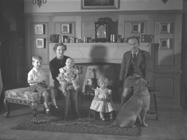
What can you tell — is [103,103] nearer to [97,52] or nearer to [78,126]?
[78,126]

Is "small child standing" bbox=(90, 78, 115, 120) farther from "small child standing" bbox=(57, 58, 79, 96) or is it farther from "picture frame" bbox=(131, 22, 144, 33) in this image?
"picture frame" bbox=(131, 22, 144, 33)

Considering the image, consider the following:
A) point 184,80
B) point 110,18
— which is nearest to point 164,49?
point 184,80

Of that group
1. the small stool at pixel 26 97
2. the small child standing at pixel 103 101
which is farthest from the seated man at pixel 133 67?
the small stool at pixel 26 97

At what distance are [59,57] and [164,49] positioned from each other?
7.31 ft

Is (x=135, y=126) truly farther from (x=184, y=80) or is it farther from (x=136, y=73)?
(x=184, y=80)

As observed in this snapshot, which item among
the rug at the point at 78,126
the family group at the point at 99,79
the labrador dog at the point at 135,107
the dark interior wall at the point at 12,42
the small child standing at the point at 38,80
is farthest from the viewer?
the dark interior wall at the point at 12,42

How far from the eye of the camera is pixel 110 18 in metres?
5.76

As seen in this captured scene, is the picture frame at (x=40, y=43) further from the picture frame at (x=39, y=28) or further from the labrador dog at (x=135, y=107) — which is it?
the labrador dog at (x=135, y=107)

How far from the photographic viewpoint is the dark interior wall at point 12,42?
5.90 m

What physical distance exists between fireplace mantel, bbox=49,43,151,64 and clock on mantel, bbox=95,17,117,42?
148 mm

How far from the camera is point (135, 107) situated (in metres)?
4.06

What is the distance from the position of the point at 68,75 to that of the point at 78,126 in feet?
3.11

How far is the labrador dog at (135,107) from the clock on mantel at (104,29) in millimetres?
1740

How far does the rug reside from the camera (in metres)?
3.92
